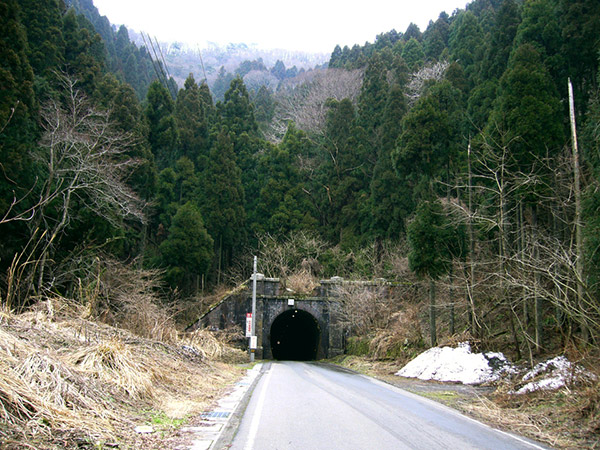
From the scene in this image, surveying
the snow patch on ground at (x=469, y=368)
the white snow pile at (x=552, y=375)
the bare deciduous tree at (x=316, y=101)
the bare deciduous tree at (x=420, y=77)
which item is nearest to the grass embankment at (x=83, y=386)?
the white snow pile at (x=552, y=375)

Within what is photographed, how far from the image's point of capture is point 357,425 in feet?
21.2

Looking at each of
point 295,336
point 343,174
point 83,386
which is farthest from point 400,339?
point 343,174

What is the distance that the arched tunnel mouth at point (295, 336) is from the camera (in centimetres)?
3206

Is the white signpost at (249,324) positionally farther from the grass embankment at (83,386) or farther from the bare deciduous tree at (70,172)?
the grass embankment at (83,386)

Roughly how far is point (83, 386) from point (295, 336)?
32.3 m

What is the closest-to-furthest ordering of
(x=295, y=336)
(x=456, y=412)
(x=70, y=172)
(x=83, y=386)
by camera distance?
(x=83, y=386), (x=456, y=412), (x=70, y=172), (x=295, y=336)

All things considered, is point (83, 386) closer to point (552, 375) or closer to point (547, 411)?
point (547, 411)

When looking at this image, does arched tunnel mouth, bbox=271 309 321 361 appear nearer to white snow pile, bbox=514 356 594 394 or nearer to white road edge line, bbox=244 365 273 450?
white snow pile, bbox=514 356 594 394

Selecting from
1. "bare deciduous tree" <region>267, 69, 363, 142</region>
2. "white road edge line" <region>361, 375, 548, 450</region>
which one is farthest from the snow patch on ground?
"bare deciduous tree" <region>267, 69, 363, 142</region>

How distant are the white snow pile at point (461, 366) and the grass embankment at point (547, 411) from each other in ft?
6.97

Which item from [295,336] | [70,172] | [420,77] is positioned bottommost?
[295,336]

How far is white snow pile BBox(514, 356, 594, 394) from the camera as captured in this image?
8.48 meters

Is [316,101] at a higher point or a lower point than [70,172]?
higher

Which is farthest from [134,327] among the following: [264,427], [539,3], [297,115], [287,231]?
[297,115]
